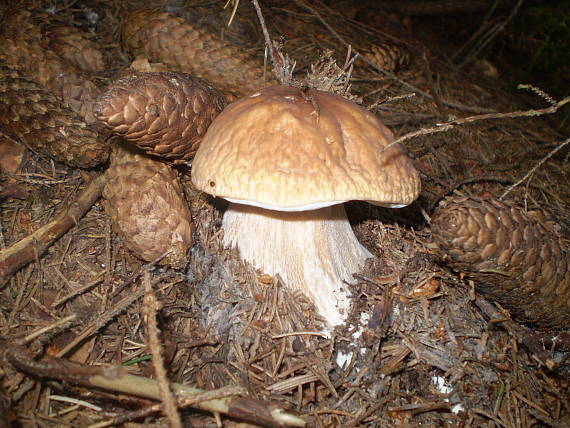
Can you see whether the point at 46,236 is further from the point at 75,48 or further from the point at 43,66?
the point at 75,48

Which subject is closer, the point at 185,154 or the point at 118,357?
the point at 118,357

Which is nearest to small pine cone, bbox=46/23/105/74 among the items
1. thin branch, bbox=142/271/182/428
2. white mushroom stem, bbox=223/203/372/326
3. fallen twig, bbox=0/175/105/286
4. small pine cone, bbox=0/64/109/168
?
small pine cone, bbox=0/64/109/168

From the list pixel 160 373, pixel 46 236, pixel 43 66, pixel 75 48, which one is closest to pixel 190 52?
pixel 75 48

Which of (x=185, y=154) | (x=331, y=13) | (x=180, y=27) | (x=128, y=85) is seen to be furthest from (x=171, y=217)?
(x=331, y=13)

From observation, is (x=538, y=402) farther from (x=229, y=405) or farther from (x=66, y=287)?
(x=66, y=287)

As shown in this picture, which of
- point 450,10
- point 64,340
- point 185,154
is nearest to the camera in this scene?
point 64,340

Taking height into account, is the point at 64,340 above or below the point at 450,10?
below

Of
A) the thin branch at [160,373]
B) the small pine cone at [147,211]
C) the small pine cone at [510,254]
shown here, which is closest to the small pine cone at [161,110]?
the small pine cone at [147,211]
